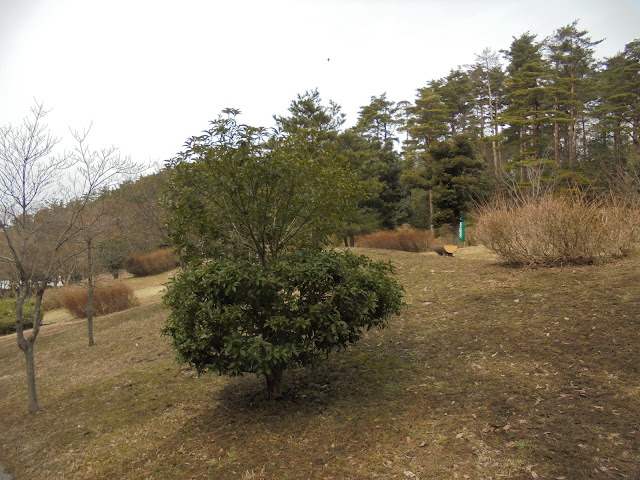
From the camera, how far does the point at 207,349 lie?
4195mm

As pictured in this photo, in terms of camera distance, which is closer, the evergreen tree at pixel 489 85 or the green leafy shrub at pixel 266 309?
the green leafy shrub at pixel 266 309

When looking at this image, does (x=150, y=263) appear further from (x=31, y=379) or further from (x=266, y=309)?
(x=266, y=309)

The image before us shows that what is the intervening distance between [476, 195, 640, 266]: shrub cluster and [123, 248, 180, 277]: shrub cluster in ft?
69.9

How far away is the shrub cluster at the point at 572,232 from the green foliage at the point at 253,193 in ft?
15.0

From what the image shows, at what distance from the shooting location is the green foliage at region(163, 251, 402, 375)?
4.03 m

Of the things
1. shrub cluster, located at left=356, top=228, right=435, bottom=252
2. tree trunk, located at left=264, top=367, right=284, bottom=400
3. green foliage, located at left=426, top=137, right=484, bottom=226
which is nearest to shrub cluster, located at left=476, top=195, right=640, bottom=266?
Answer: tree trunk, located at left=264, top=367, right=284, bottom=400

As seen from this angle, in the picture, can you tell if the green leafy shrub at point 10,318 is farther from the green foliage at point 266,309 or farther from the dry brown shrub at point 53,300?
the green foliage at point 266,309

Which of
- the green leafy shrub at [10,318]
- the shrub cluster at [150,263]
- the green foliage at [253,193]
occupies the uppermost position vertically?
the green foliage at [253,193]

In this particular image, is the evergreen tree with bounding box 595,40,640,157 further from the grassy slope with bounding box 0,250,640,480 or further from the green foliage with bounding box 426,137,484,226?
the grassy slope with bounding box 0,250,640,480

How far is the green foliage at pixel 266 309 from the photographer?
159 inches

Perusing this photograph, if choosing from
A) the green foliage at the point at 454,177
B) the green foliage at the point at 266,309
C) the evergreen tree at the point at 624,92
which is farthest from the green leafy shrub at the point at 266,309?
the evergreen tree at the point at 624,92

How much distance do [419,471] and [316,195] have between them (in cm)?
254

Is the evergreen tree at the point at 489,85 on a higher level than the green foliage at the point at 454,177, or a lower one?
higher

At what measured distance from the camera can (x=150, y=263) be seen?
2623 centimetres
